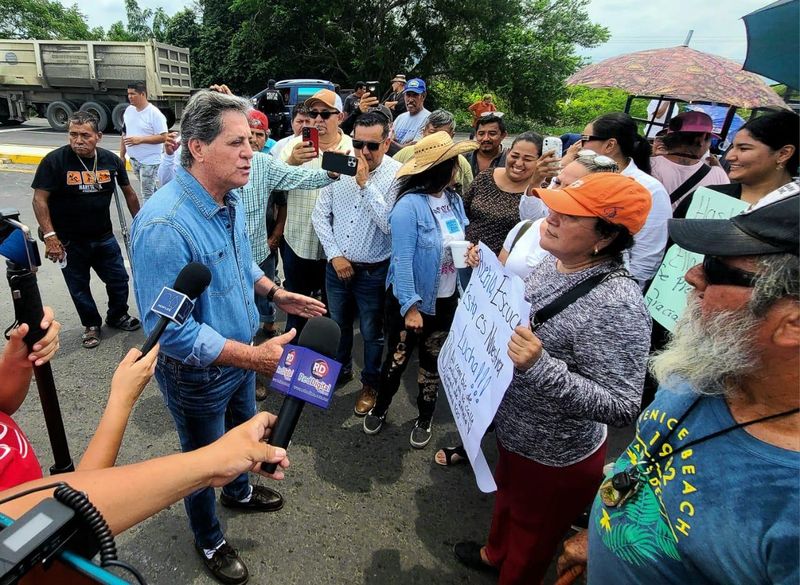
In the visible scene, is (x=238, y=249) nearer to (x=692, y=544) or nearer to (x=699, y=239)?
(x=699, y=239)

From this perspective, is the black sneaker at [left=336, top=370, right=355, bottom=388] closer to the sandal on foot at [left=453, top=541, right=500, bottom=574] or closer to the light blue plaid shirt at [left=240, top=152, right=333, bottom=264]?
the light blue plaid shirt at [left=240, top=152, right=333, bottom=264]

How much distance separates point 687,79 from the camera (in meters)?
4.49

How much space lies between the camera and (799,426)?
97 cm

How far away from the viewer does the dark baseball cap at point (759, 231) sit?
0.91 m

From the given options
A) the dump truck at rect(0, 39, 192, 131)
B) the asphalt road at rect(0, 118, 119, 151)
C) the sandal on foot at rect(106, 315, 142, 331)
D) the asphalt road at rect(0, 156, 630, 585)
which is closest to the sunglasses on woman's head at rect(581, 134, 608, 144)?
the asphalt road at rect(0, 156, 630, 585)

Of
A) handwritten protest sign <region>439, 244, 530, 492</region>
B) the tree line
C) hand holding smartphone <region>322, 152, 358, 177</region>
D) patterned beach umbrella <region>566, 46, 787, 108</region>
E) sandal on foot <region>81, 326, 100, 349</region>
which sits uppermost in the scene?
the tree line

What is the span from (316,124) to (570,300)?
2.85 metres

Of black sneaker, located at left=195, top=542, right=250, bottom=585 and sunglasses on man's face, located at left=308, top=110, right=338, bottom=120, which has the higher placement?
sunglasses on man's face, located at left=308, top=110, right=338, bottom=120

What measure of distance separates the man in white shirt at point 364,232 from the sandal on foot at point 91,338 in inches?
93.1

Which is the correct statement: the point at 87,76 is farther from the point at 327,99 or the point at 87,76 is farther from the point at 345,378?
the point at 345,378

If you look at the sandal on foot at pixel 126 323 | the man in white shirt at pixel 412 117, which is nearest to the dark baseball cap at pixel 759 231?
the sandal on foot at pixel 126 323

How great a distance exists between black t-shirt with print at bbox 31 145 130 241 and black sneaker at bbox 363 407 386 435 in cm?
302

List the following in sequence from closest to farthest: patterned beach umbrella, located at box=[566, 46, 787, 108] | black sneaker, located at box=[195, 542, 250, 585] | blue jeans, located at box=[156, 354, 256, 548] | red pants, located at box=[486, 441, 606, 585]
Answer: red pants, located at box=[486, 441, 606, 585] < blue jeans, located at box=[156, 354, 256, 548] < black sneaker, located at box=[195, 542, 250, 585] < patterned beach umbrella, located at box=[566, 46, 787, 108]

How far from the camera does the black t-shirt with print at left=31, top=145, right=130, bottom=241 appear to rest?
391 centimetres
